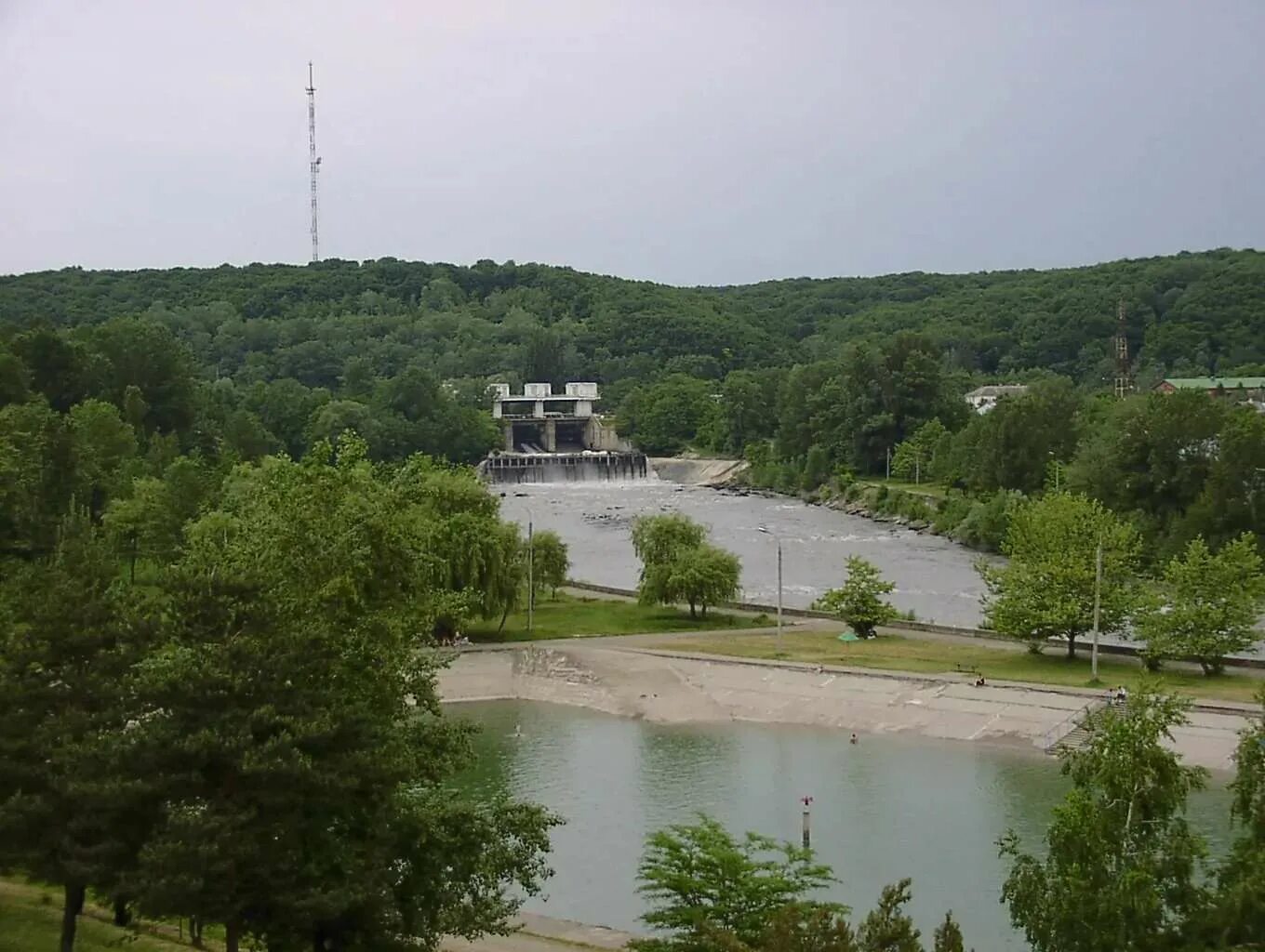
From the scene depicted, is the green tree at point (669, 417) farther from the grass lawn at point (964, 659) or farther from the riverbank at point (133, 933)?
the riverbank at point (133, 933)

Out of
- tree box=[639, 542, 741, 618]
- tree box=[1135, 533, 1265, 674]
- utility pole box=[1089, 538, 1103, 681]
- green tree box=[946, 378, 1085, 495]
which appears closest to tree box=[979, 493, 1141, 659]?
utility pole box=[1089, 538, 1103, 681]

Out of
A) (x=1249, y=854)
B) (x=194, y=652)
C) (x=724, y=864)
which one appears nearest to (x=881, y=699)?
(x=724, y=864)

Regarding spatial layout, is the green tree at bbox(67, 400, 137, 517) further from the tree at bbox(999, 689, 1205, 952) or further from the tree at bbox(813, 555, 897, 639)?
the tree at bbox(999, 689, 1205, 952)

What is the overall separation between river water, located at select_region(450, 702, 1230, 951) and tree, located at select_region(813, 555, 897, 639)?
1017 cm

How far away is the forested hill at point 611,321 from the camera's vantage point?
483ft

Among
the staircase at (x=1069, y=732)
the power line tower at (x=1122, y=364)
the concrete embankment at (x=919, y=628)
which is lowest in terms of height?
the staircase at (x=1069, y=732)

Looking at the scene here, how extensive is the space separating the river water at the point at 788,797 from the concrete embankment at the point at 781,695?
84 centimetres

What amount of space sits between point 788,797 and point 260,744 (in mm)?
16197

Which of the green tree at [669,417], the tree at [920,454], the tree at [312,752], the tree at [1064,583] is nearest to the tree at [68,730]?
the tree at [312,752]

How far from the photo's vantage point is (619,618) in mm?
47562

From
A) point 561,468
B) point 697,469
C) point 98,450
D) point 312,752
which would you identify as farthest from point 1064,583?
point 561,468

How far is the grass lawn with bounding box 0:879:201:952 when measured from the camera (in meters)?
17.2

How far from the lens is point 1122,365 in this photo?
122562mm

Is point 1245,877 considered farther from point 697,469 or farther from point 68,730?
point 697,469
